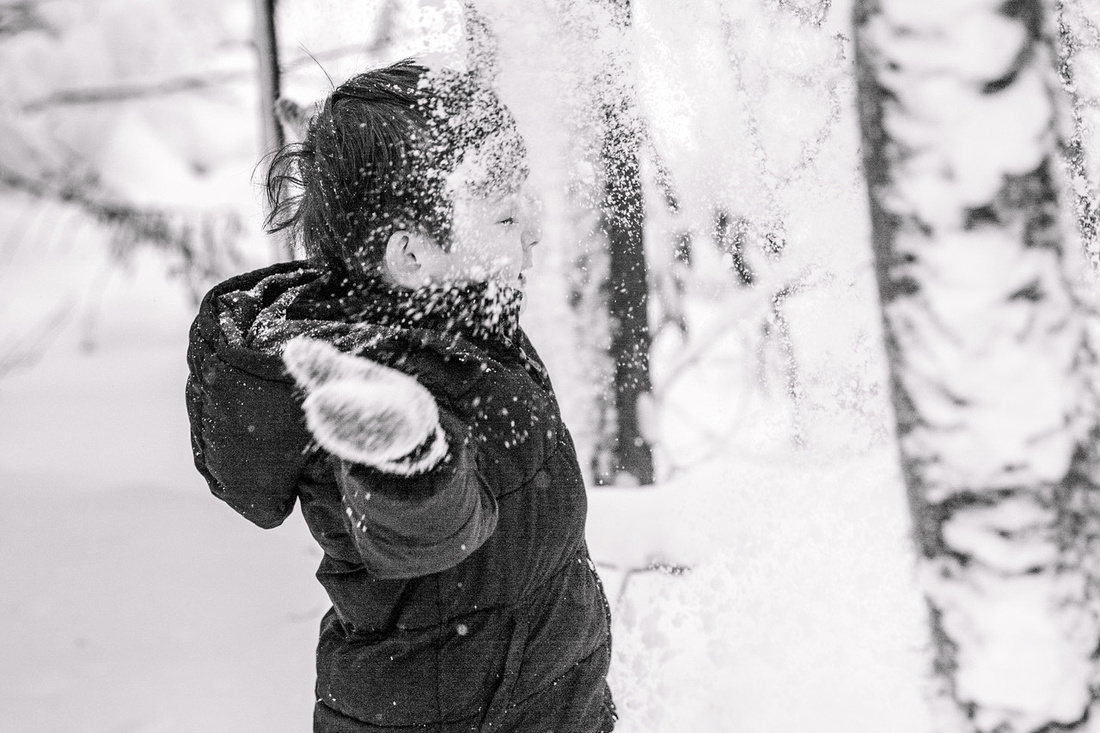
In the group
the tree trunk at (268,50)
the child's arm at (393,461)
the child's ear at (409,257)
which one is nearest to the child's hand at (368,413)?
the child's arm at (393,461)

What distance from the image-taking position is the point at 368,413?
2.69 ft

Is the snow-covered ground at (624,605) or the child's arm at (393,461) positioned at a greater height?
the child's arm at (393,461)

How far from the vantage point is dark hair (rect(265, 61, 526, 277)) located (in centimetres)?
111

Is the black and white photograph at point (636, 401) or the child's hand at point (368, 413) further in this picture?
the black and white photograph at point (636, 401)

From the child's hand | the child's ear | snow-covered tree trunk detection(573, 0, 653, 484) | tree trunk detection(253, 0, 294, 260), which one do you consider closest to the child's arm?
the child's hand

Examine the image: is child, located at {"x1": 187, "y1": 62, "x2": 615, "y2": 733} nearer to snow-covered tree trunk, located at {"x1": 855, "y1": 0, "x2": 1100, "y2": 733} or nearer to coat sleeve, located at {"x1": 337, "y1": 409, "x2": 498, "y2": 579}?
coat sleeve, located at {"x1": 337, "y1": 409, "x2": 498, "y2": 579}

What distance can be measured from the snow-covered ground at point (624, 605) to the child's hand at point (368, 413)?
1130 millimetres

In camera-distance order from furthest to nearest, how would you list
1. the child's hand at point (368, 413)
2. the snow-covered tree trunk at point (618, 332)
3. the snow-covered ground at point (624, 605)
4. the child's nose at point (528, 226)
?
the snow-covered tree trunk at point (618, 332) < the snow-covered ground at point (624, 605) < the child's nose at point (528, 226) < the child's hand at point (368, 413)

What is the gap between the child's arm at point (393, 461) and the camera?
826 millimetres

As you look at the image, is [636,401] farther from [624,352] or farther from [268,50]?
[268,50]

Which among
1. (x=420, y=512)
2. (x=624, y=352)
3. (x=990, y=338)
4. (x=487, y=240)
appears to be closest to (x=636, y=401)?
(x=624, y=352)

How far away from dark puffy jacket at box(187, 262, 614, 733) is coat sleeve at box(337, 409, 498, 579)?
30 mm

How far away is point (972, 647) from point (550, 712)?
2.19 feet

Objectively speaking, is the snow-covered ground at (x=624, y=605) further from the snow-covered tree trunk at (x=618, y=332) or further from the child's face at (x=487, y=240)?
the child's face at (x=487, y=240)
